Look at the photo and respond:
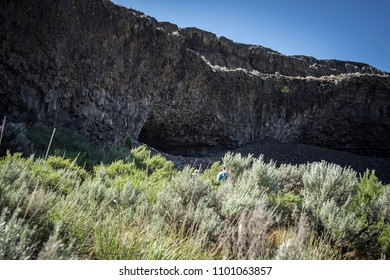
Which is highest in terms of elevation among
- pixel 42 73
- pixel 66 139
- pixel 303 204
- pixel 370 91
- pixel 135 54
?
pixel 370 91

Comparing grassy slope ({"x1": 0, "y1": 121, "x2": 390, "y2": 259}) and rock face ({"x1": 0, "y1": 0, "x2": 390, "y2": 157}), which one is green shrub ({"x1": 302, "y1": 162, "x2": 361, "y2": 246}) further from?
rock face ({"x1": 0, "y1": 0, "x2": 390, "y2": 157})

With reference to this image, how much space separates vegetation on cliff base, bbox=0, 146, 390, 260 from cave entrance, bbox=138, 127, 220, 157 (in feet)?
37.5

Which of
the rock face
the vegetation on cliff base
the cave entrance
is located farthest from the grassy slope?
the cave entrance

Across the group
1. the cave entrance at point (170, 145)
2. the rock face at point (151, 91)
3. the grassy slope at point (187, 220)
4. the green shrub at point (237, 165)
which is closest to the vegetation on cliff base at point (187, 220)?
the grassy slope at point (187, 220)

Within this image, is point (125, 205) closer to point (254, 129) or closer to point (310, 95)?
point (254, 129)

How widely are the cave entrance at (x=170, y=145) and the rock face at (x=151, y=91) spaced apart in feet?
0.23

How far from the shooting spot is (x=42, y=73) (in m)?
9.53

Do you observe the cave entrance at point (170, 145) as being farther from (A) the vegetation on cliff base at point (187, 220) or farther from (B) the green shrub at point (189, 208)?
(B) the green shrub at point (189, 208)

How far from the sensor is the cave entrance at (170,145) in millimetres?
16531

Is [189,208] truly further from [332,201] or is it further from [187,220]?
[332,201]

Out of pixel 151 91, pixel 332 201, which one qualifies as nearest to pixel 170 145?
pixel 151 91

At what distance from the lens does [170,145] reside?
1745 centimetres

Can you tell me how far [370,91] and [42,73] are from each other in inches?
918
